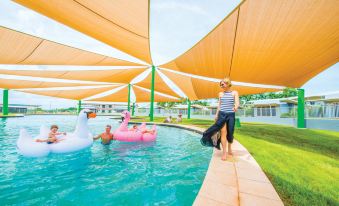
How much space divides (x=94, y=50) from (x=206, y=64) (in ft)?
22.4

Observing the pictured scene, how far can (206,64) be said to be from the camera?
422 inches

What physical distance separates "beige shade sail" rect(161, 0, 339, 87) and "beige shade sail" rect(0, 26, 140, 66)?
5621 millimetres

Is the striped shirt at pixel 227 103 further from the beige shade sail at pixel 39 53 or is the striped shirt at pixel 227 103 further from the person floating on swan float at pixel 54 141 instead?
the beige shade sail at pixel 39 53

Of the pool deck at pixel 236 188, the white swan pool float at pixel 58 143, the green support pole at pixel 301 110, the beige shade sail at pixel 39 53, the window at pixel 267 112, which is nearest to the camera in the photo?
the pool deck at pixel 236 188

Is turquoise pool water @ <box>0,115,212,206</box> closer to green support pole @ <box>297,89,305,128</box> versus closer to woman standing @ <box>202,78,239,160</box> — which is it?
woman standing @ <box>202,78,239,160</box>

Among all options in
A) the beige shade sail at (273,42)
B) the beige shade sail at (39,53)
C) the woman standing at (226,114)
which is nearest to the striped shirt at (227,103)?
the woman standing at (226,114)

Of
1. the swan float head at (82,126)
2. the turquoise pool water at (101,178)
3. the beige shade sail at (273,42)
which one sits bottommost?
the turquoise pool water at (101,178)

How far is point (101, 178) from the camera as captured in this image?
3.12 metres

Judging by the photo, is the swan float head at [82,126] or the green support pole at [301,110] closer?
the swan float head at [82,126]

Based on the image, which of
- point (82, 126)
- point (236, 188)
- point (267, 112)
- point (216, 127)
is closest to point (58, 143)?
point (82, 126)

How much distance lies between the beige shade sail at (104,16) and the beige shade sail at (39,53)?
64.8 inches

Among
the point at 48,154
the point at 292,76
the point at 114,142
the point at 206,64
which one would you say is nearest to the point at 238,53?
the point at 206,64

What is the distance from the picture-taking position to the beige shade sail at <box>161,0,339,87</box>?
17.4 feet

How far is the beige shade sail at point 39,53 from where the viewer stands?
806 cm
